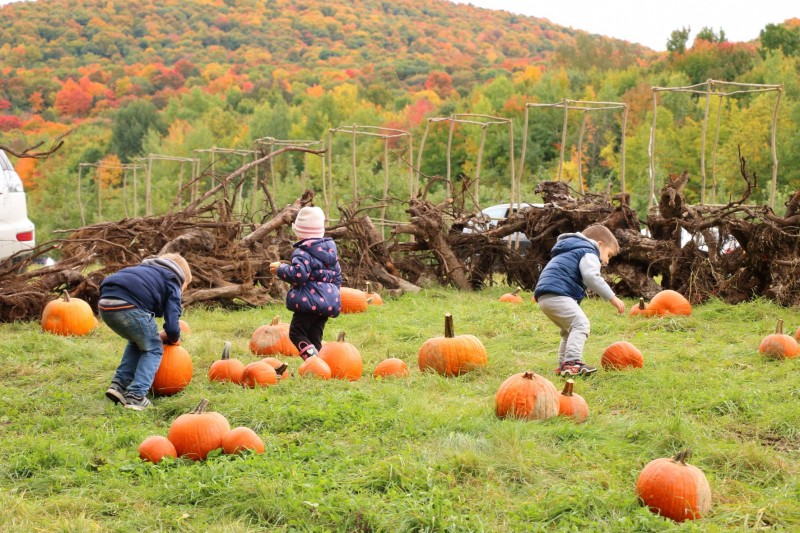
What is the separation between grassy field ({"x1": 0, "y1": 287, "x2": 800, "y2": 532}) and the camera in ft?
12.8

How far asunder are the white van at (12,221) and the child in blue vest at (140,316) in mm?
4980

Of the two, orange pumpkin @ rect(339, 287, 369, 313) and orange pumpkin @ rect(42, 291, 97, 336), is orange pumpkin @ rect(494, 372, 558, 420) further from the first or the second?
orange pumpkin @ rect(339, 287, 369, 313)

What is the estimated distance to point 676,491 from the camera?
155 inches

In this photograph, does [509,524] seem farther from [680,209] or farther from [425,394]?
[680,209]

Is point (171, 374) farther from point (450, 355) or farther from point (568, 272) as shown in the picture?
point (568, 272)

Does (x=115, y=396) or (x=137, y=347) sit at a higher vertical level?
(x=137, y=347)

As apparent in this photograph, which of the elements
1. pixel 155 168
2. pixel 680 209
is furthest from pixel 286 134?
pixel 680 209

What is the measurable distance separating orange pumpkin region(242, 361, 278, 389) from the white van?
5.40 meters

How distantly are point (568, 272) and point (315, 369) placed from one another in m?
2.32

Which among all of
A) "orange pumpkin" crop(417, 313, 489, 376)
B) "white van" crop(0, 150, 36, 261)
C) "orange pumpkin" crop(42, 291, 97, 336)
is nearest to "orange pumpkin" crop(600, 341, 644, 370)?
"orange pumpkin" crop(417, 313, 489, 376)

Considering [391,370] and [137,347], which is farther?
[391,370]

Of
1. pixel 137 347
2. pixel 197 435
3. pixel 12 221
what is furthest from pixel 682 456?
pixel 12 221

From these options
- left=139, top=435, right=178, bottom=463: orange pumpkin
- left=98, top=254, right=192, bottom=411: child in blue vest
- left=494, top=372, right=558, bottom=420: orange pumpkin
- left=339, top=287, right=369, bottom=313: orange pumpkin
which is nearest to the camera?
left=139, top=435, right=178, bottom=463: orange pumpkin

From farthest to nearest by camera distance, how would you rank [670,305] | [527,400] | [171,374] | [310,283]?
1. [670,305]
2. [310,283]
3. [171,374]
4. [527,400]
